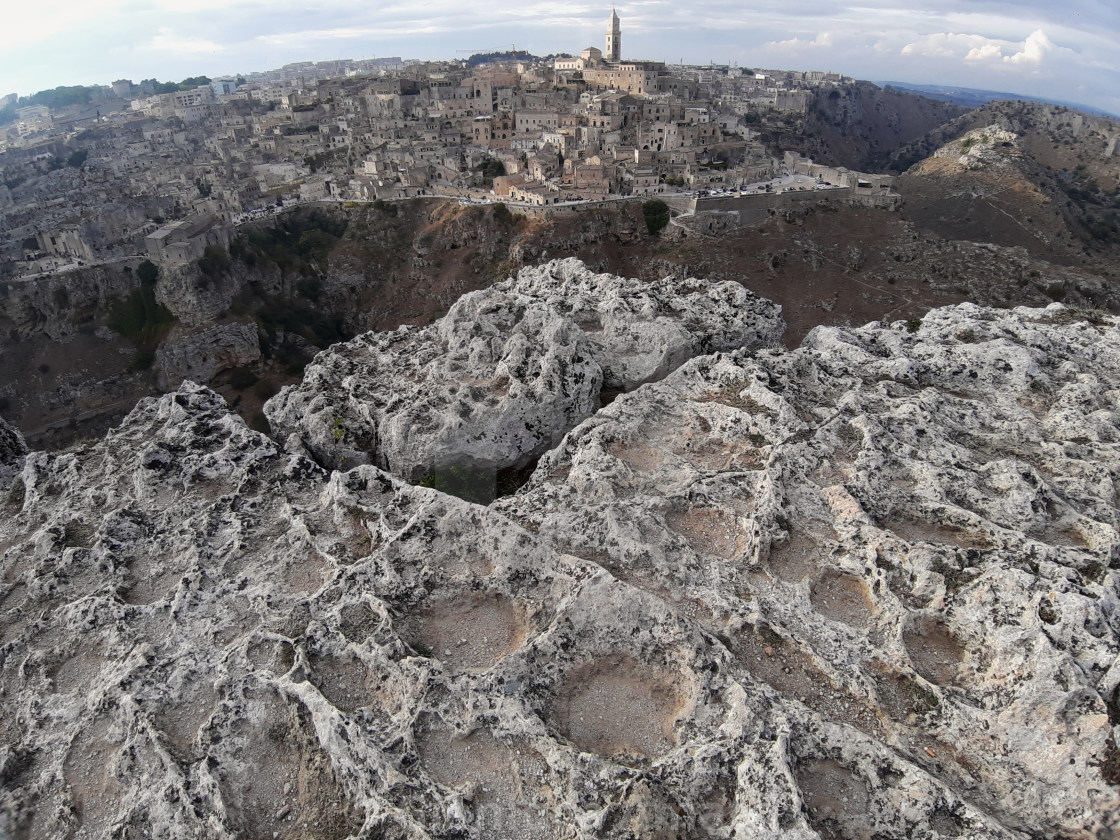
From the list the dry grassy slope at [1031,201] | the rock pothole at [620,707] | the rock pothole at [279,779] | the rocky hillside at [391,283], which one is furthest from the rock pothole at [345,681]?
the dry grassy slope at [1031,201]

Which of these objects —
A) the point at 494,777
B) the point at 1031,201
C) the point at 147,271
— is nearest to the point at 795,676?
the point at 494,777

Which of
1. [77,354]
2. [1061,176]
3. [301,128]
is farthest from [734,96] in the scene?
[77,354]

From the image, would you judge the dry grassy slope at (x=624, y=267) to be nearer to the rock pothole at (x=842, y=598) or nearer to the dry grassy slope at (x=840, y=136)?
the rock pothole at (x=842, y=598)

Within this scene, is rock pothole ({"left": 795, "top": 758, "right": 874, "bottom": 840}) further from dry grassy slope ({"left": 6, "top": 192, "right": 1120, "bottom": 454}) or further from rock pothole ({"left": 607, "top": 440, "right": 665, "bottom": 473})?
dry grassy slope ({"left": 6, "top": 192, "right": 1120, "bottom": 454})

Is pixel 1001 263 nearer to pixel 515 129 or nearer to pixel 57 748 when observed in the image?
pixel 515 129

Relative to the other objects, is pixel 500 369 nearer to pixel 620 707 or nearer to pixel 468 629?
pixel 468 629

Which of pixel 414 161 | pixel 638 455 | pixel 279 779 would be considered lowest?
pixel 279 779
